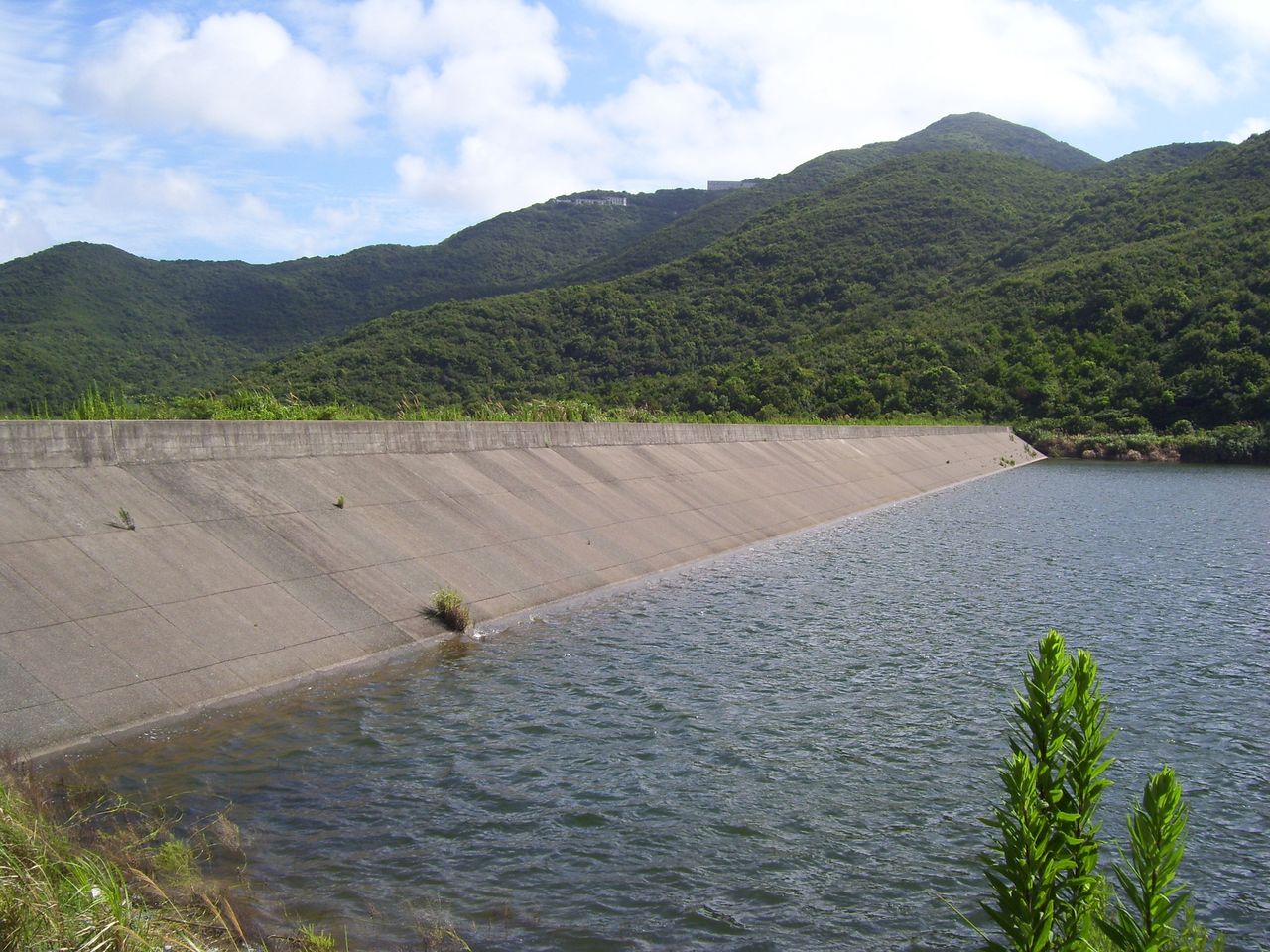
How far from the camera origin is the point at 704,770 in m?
8.51

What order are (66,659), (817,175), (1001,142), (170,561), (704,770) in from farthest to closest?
(1001,142)
(817,175)
(170,561)
(66,659)
(704,770)

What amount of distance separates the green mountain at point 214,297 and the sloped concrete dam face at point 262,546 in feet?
20.4

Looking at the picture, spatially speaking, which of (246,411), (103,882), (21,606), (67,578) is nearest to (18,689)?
(21,606)

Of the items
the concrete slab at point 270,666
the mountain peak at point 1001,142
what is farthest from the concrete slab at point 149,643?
the mountain peak at point 1001,142

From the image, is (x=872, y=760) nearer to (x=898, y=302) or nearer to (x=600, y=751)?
(x=600, y=751)

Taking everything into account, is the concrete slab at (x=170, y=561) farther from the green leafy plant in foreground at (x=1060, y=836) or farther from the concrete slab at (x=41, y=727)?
the green leafy plant in foreground at (x=1060, y=836)

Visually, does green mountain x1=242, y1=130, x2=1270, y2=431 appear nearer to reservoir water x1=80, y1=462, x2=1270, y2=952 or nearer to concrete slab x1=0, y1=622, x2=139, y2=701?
reservoir water x1=80, y1=462, x2=1270, y2=952

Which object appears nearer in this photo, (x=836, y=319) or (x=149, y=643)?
(x=149, y=643)

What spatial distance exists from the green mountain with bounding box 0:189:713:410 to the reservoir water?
11.5m

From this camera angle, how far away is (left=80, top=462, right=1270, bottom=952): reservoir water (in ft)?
20.5

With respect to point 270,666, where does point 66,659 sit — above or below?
above

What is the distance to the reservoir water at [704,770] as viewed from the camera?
20.5ft

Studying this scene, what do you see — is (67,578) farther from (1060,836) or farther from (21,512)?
(1060,836)

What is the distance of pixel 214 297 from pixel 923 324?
58.8 m
